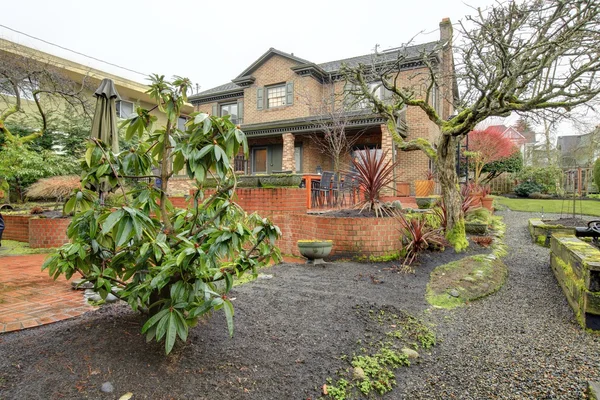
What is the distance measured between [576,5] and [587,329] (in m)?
4.36

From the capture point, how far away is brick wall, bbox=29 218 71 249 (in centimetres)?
746

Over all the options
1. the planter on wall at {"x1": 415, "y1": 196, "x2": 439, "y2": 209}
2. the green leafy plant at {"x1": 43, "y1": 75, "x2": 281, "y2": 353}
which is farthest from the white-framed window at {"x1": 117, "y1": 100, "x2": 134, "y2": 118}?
the green leafy plant at {"x1": 43, "y1": 75, "x2": 281, "y2": 353}

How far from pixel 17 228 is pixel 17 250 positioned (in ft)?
5.45

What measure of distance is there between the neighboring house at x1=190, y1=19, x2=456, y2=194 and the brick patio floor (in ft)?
29.0

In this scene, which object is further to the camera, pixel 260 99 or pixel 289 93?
pixel 260 99

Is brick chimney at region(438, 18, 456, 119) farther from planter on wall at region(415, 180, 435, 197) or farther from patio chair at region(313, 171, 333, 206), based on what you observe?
patio chair at region(313, 171, 333, 206)

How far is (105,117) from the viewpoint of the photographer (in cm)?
510

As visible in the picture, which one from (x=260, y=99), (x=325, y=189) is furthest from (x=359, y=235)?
(x=260, y=99)

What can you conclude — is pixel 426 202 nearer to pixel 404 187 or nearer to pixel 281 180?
pixel 281 180

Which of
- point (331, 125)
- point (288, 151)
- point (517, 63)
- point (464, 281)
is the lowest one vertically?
point (464, 281)

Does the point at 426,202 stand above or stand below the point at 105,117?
below

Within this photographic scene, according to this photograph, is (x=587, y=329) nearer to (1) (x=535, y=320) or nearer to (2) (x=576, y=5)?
(1) (x=535, y=320)

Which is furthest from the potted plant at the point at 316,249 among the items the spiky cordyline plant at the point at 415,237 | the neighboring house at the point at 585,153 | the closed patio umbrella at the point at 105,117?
the neighboring house at the point at 585,153

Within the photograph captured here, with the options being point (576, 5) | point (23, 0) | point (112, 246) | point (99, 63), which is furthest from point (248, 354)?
point (99, 63)
